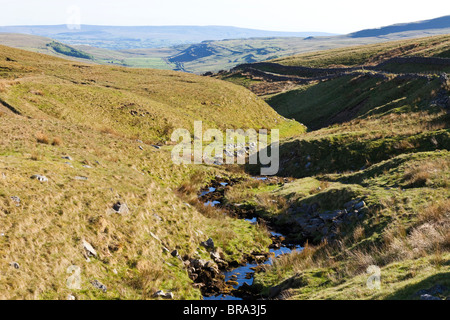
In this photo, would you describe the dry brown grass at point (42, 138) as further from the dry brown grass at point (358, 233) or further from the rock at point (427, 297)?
the rock at point (427, 297)

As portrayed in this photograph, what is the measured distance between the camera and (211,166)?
36281mm

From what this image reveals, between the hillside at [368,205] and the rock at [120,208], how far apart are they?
716 centimetres

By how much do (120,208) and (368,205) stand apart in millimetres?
13578

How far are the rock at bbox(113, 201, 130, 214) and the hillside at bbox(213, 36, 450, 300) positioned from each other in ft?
23.5

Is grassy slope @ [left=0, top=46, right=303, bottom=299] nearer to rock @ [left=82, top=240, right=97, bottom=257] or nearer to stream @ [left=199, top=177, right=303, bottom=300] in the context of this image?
rock @ [left=82, top=240, right=97, bottom=257]

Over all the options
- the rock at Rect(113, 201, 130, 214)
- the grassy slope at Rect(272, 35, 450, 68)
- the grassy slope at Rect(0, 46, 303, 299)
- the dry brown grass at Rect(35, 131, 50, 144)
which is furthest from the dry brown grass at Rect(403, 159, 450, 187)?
the grassy slope at Rect(272, 35, 450, 68)

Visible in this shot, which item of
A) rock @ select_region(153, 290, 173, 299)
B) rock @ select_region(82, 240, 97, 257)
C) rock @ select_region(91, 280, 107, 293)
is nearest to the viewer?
rock @ select_region(91, 280, 107, 293)

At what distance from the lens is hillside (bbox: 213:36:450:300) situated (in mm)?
11359

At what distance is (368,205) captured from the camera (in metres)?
19.1

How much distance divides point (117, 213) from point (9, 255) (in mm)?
5647

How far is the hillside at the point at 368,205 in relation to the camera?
11359 millimetres

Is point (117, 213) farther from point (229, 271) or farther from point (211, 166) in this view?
point (211, 166)

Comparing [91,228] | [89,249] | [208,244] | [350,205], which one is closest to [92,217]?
[91,228]
